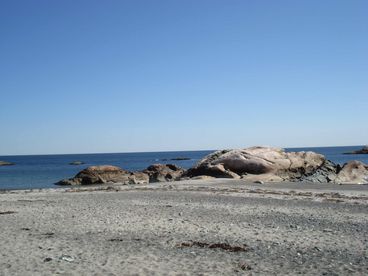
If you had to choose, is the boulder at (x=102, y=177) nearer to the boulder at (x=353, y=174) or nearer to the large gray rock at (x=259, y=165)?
the large gray rock at (x=259, y=165)

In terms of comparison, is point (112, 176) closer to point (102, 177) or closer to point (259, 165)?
point (102, 177)

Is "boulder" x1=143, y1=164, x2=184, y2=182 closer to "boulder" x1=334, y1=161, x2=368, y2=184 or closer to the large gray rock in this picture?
the large gray rock

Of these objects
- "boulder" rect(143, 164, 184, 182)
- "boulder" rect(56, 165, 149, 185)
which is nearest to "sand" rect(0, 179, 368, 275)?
"boulder" rect(143, 164, 184, 182)

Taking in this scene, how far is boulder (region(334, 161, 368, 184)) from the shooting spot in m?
39.0

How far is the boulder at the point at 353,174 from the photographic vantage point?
3897cm

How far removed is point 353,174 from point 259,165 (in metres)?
9.16

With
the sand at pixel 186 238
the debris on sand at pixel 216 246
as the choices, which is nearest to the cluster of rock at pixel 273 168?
the sand at pixel 186 238

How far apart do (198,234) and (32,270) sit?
5757mm

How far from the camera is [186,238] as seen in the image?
1308 cm

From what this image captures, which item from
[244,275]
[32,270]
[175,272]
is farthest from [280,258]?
[32,270]

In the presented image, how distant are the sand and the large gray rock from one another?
689 inches

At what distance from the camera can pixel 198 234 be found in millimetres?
13719

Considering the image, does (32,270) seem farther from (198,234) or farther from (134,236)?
(198,234)

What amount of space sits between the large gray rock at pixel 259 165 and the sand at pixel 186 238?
57.4 feet
